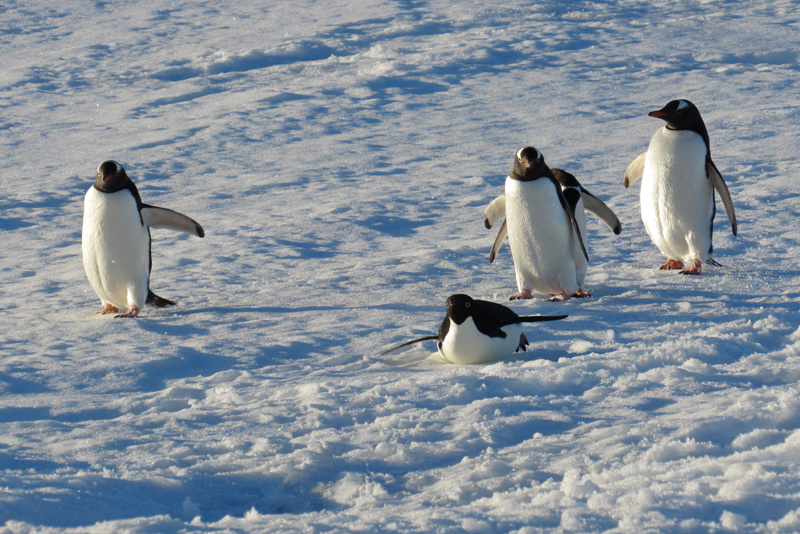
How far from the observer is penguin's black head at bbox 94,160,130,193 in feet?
15.4

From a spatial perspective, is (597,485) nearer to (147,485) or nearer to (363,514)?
(363,514)

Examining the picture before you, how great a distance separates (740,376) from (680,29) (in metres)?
10.6

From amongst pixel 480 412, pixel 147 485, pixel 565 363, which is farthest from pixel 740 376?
pixel 147 485

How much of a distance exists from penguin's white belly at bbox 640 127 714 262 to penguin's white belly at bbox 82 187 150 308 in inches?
105

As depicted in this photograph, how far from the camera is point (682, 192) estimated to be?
5.16 metres

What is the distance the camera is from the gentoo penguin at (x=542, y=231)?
4.62m

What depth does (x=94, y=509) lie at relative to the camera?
7.78 ft

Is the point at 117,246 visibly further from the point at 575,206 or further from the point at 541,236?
the point at 575,206

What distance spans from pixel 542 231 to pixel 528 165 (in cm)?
34

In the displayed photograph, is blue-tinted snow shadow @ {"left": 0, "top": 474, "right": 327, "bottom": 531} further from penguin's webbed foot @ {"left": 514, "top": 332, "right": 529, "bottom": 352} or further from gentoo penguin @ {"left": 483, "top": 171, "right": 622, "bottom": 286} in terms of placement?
gentoo penguin @ {"left": 483, "top": 171, "right": 622, "bottom": 286}

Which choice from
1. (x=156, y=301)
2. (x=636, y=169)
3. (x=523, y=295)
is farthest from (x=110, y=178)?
(x=636, y=169)

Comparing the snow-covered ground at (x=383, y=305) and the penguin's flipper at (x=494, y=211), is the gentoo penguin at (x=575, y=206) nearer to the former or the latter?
the penguin's flipper at (x=494, y=211)

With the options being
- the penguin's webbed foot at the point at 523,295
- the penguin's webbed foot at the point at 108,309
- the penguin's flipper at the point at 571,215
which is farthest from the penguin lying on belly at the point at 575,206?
the penguin's webbed foot at the point at 108,309

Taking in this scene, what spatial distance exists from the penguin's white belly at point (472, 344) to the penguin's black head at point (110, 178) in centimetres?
200
